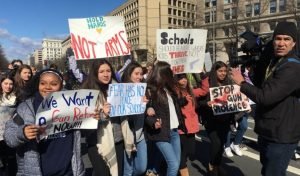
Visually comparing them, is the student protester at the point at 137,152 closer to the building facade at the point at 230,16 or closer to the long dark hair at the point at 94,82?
the long dark hair at the point at 94,82

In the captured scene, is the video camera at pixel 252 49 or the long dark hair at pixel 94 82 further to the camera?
the long dark hair at pixel 94 82

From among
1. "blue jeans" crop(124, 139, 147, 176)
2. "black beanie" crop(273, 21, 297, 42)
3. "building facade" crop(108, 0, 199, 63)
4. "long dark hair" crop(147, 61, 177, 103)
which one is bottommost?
"blue jeans" crop(124, 139, 147, 176)

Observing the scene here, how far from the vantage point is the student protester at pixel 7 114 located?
4.62 metres

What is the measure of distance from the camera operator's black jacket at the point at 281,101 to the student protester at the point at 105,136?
5.74 ft

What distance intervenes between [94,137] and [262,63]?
2.12 meters

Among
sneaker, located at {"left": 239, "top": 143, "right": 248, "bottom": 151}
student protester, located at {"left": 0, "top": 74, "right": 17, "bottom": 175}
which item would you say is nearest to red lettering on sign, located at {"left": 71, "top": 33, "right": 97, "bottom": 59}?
student protester, located at {"left": 0, "top": 74, "right": 17, "bottom": 175}

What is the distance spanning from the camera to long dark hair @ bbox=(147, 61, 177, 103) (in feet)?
16.8

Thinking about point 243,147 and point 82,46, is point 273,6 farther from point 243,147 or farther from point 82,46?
point 82,46

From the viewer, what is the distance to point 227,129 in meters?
5.87

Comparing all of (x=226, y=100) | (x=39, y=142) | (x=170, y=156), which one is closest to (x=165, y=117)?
(x=170, y=156)

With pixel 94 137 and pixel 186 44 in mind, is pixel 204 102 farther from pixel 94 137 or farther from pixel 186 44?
pixel 94 137

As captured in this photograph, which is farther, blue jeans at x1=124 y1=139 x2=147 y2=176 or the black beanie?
blue jeans at x1=124 y1=139 x2=147 y2=176

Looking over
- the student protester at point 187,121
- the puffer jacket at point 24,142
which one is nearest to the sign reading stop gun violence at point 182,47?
the student protester at point 187,121

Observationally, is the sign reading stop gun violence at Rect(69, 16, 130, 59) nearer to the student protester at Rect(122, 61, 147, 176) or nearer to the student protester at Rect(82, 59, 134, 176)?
the student protester at Rect(122, 61, 147, 176)
